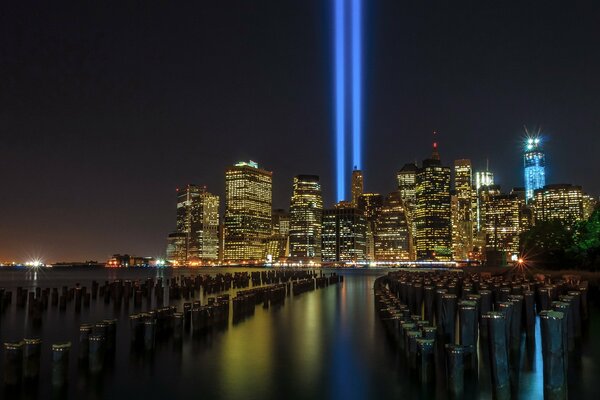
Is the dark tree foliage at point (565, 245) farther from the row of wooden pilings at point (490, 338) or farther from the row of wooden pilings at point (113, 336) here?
the row of wooden pilings at point (113, 336)

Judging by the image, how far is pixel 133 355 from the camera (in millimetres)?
17453

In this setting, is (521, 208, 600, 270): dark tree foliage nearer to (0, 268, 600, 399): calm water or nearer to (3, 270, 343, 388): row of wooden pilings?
(0, 268, 600, 399): calm water

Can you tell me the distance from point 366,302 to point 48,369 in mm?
27034

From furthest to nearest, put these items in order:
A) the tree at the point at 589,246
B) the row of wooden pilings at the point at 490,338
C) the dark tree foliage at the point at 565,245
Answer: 1. the dark tree foliage at the point at 565,245
2. the tree at the point at 589,246
3. the row of wooden pilings at the point at 490,338

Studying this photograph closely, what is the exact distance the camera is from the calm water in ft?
44.6

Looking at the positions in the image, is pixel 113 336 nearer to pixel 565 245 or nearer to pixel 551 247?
→ pixel 565 245

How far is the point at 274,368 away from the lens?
651 inches

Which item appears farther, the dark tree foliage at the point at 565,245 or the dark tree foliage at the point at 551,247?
the dark tree foliage at the point at 551,247

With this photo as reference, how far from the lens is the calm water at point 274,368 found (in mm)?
13579

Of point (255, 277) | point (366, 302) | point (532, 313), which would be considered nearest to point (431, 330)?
point (532, 313)

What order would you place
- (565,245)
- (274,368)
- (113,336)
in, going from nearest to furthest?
(274,368)
(113,336)
(565,245)

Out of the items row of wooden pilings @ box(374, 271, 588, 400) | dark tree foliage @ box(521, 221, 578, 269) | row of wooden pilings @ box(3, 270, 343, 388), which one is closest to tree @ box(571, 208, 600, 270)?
dark tree foliage @ box(521, 221, 578, 269)

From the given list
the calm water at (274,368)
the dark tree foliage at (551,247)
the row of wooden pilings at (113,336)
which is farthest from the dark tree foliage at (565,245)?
the row of wooden pilings at (113,336)

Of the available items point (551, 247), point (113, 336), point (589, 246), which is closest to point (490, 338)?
point (113, 336)
